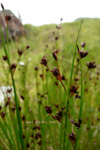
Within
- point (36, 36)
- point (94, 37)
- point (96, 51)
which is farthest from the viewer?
point (36, 36)

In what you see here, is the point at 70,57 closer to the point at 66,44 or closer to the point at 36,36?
the point at 66,44

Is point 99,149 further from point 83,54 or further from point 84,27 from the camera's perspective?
point 84,27

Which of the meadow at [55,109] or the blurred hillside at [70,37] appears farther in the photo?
the blurred hillside at [70,37]

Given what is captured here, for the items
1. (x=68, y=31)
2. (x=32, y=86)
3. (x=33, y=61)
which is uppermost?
(x=68, y=31)

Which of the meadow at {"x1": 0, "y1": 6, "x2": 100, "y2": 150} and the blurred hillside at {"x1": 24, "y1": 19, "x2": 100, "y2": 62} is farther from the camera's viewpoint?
the blurred hillside at {"x1": 24, "y1": 19, "x2": 100, "y2": 62}

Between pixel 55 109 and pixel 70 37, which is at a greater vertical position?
pixel 70 37

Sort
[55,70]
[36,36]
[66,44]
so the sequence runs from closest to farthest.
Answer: [55,70], [66,44], [36,36]

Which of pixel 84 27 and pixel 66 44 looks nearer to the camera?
pixel 66 44

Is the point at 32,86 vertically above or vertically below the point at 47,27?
below

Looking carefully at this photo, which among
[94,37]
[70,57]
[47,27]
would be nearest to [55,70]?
[70,57]

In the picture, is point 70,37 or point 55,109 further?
point 70,37
